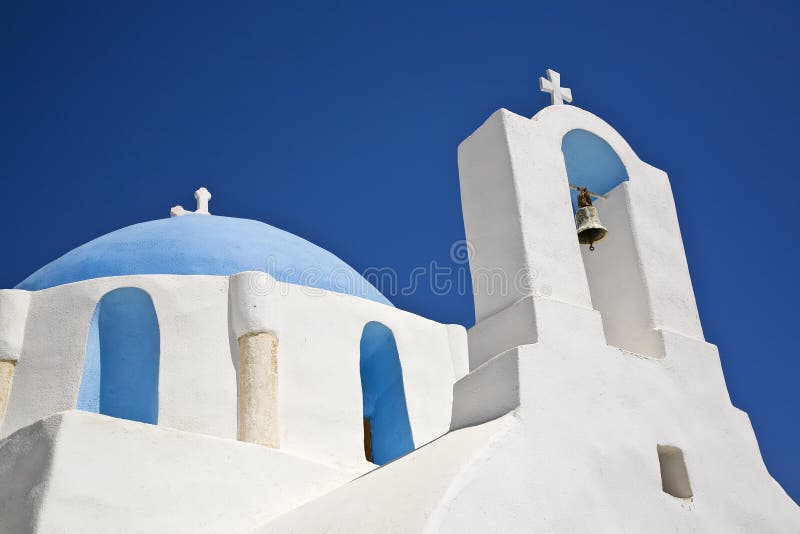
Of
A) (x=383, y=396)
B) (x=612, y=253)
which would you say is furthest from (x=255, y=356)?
(x=612, y=253)

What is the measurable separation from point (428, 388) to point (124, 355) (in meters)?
2.93

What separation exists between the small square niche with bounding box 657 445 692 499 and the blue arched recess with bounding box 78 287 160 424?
4576 mm

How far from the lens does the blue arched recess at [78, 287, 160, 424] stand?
7570mm

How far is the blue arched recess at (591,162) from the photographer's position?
5738 mm

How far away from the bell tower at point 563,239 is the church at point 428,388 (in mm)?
15

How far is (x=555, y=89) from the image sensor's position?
5.76 metres

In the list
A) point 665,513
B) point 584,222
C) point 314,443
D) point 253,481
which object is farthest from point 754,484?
point 314,443

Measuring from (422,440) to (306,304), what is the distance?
5.62ft

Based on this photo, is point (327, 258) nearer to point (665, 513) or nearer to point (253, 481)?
point (253, 481)

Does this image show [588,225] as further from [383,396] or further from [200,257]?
[200,257]

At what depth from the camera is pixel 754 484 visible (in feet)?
15.7

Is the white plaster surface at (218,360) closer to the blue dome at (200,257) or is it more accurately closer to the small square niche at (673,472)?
the blue dome at (200,257)

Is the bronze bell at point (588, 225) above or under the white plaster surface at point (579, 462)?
above

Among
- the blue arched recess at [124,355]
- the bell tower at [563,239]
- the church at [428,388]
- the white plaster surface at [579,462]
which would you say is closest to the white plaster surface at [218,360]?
the church at [428,388]
